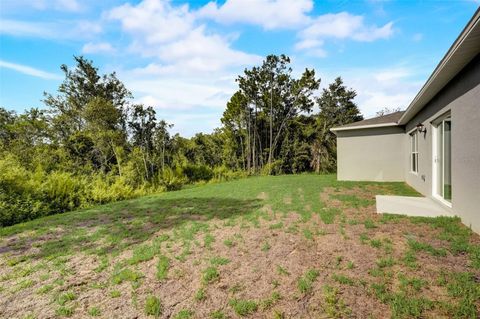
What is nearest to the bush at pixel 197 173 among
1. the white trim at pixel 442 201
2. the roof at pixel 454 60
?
the roof at pixel 454 60

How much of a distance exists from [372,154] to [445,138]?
5.49m

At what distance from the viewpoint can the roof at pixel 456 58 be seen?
2936 millimetres

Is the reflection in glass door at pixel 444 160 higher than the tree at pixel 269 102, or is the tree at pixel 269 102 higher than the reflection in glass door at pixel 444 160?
the tree at pixel 269 102

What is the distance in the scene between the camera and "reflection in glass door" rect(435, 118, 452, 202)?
5.21m

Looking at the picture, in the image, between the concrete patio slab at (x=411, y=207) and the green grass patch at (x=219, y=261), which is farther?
the concrete patio slab at (x=411, y=207)

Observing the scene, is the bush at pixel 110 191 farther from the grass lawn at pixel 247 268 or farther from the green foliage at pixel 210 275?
the green foliage at pixel 210 275

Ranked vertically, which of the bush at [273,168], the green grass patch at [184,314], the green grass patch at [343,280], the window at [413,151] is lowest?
the green grass patch at [184,314]

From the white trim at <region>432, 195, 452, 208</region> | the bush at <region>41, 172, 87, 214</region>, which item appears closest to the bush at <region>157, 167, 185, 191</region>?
the bush at <region>41, 172, 87, 214</region>

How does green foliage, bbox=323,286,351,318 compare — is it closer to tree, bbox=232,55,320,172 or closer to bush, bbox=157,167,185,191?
bush, bbox=157,167,185,191

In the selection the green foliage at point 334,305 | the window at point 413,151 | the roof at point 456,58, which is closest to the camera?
the green foliage at point 334,305

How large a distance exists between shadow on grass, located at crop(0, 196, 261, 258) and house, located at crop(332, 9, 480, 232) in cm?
387

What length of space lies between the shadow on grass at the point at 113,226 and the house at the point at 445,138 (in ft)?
12.7

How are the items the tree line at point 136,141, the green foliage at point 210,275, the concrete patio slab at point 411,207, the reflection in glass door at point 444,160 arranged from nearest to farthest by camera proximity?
the green foliage at point 210,275, the concrete patio slab at point 411,207, the reflection in glass door at point 444,160, the tree line at point 136,141

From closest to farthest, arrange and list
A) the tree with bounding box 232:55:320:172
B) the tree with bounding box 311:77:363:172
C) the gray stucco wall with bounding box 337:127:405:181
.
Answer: the gray stucco wall with bounding box 337:127:405:181 < the tree with bounding box 232:55:320:172 < the tree with bounding box 311:77:363:172
